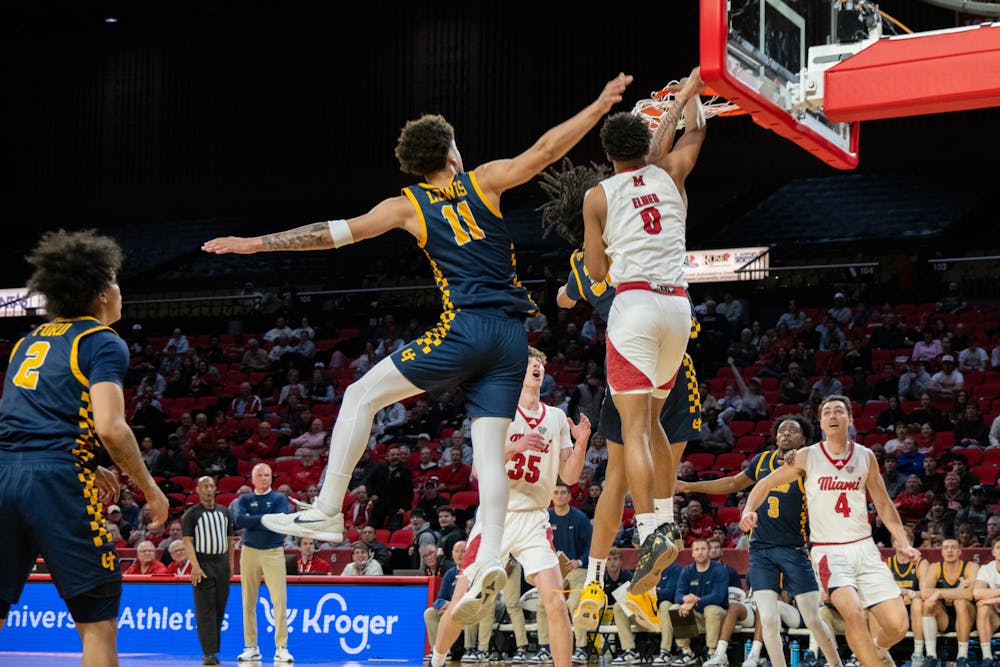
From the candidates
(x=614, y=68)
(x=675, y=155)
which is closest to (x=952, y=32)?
(x=675, y=155)

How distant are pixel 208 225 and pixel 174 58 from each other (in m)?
4.22

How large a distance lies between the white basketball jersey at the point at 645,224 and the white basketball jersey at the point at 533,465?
9.58 ft

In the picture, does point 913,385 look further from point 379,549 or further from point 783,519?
point 379,549

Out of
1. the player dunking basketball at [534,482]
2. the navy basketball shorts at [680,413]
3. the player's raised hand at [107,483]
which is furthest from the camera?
the player dunking basketball at [534,482]

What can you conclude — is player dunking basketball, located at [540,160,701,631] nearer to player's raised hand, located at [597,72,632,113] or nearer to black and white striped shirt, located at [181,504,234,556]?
player's raised hand, located at [597,72,632,113]

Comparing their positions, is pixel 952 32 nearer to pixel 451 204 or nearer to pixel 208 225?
pixel 451 204

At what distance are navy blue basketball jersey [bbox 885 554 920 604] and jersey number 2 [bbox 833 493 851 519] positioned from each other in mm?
3679

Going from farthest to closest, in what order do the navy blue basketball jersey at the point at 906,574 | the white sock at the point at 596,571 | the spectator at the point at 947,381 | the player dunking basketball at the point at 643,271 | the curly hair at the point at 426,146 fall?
1. the spectator at the point at 947,381
2. the navy blue basketball jersey at the point at 906,574
3. the white sock at the point at 596,571
4. the player dunking basketball at the point at 643,271
5. the curly hair at the point at 426,146

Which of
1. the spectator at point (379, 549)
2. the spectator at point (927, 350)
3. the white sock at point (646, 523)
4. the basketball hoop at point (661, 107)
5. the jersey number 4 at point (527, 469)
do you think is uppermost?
the basketball hoop at point (661, 107)

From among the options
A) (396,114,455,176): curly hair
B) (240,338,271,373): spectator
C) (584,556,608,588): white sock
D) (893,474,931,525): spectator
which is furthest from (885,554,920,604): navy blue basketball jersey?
(240,338,271,373): spectator

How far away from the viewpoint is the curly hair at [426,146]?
258 inches

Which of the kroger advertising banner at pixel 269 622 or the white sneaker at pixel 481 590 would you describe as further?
the kroger advertising banner at pixel 269 622

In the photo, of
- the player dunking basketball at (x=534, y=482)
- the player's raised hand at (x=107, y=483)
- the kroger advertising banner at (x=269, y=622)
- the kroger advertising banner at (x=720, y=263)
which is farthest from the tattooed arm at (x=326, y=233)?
the kroger advertising banner at (x=720, y=263)

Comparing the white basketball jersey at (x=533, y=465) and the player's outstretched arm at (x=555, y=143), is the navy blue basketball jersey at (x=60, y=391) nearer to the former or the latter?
the player's outstretched arm at (x=555, y=143)
